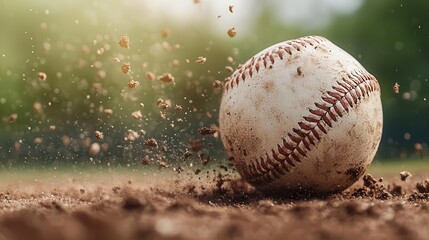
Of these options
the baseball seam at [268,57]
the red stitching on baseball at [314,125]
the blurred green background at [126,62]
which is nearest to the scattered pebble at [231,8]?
the baseball seam at [268,57]

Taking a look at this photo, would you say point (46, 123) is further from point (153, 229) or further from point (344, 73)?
point (153, 229)

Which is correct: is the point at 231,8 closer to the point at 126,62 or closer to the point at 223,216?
the point at 223,216

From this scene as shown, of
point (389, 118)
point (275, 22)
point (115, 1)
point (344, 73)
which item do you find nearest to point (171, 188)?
point (344, 73)

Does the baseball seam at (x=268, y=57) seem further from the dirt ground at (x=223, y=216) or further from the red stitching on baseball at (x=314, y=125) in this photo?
the dirt ground at (x=223, y=216)

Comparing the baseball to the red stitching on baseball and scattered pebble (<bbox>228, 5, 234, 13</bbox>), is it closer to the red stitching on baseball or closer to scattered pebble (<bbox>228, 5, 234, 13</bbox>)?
the red stitching on baseball

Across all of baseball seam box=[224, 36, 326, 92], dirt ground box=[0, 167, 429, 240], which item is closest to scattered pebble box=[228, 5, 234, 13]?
baseball seam box=[224, 36, 326, 92]

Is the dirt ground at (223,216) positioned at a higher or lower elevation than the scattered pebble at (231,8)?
lower

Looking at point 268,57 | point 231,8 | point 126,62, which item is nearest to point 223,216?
point 268,57
